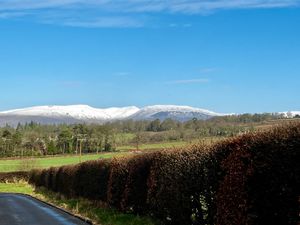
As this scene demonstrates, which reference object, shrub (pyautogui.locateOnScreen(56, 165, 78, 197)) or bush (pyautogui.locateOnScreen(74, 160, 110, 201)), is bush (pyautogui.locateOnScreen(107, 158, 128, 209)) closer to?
bush (pyautogui.locateOnScreen(74, 160, 110, 201))

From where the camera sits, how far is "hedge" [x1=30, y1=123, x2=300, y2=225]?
7586mm

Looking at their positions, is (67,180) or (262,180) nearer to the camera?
(262,180)

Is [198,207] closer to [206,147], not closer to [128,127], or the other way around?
[206,147]

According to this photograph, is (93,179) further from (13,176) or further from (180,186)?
(13,176)

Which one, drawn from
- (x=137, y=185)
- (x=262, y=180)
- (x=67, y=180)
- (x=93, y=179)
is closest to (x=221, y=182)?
(x=262, y=180)

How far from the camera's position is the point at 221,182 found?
33.5 ft

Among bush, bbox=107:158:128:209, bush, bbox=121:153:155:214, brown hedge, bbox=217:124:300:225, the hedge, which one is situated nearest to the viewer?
brown hedge, bbox=217:124:300:225

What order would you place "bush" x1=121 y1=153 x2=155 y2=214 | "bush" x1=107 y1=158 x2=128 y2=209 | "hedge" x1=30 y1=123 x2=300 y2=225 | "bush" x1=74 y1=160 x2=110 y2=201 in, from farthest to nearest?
1. "bush" x1=74 y1=160 x2=110 y2=201
2. "bush" x1=107 y1=158 x2=128 y2=209
3. "bush" x1=121 y1=153 x2=155 y2=214
4. "hedge" x1=30 y1=123 x2=300 y2=225

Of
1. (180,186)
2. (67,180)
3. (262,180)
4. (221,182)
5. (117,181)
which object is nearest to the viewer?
(262,180)

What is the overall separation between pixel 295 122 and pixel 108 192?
1477cm

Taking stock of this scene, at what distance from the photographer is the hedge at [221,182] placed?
7.59 metres

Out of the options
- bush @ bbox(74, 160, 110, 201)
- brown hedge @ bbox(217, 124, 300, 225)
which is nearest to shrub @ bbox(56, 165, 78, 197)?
bush @ bbox(74, 160, 110, 201)

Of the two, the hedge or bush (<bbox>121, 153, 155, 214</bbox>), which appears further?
bush (<bbox>121, 153, 155, 214</bbox>)

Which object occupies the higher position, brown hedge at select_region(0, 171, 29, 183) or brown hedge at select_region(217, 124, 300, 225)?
brown hedge at select_region(217, 124, 300, 225)
